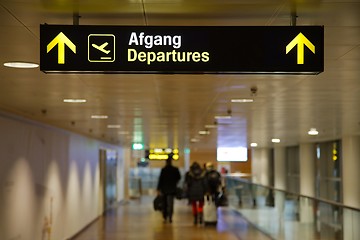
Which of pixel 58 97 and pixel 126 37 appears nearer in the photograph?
pixel 126 37

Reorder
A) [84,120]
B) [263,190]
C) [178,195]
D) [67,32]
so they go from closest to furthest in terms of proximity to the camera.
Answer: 1. [67,32]
2. [84,120]
3. [263,190]
4. [178,195]

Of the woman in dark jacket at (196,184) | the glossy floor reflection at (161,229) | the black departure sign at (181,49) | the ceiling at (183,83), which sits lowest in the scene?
the glossy floor reflection at (161,229)

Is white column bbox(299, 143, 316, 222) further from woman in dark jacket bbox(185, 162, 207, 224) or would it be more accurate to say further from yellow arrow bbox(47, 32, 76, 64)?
yellow arrow bbox(47, 32, 76, 64)

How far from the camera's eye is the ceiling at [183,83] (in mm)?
4434

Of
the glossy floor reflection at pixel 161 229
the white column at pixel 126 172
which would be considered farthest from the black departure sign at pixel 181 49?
the white column at pixel 126 172

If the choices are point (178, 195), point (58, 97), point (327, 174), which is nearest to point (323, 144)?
point (327, 174)

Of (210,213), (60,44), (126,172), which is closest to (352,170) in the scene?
(210,213)

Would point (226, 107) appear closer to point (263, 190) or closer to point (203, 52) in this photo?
point (203, 52)

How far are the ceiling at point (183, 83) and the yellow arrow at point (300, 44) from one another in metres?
0.23

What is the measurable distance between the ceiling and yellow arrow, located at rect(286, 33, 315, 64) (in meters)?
0.23

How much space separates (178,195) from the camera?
20031mm

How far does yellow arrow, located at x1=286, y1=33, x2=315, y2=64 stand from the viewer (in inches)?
169

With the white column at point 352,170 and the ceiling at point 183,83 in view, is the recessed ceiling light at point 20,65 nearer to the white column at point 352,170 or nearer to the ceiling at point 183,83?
the ceiling at point 183,83

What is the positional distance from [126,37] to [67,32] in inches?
15.6
